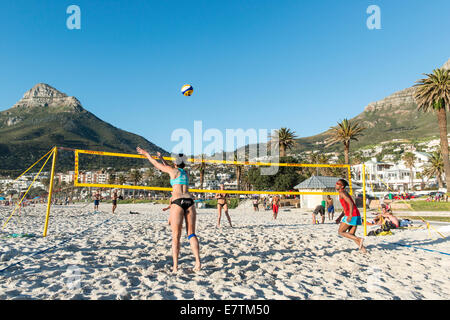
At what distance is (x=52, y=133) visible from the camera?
130m

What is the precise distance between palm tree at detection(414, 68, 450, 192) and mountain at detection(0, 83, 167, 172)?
109 meters

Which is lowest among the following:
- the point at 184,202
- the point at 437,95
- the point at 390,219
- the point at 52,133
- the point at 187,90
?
the point at 390,219

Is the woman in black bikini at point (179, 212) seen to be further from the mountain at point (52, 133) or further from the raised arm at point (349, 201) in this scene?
the mountain at point (52, 133)

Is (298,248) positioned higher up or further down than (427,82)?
further down

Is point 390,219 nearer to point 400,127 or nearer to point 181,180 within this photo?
point 181,180

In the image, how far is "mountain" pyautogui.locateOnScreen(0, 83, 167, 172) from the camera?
107 meters

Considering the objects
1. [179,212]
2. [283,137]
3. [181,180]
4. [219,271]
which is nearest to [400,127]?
[283,137]

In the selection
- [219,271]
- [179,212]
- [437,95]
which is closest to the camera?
[179,212]

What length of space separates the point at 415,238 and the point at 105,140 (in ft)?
511

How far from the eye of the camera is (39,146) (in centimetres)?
11188

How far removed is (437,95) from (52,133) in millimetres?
143213

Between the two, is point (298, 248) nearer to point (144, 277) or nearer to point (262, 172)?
point (144, 277)
